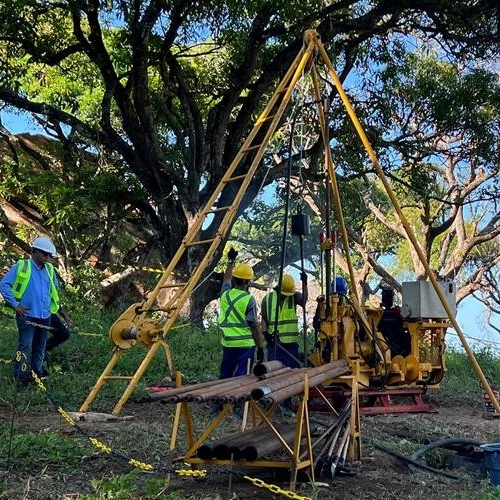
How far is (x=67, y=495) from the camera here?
522 cm

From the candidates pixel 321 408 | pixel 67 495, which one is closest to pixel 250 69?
pixel 321 408

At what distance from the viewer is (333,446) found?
6.43 metres

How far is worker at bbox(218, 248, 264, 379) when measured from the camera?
838 centimetres

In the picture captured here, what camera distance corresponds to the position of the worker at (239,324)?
8.38 metres

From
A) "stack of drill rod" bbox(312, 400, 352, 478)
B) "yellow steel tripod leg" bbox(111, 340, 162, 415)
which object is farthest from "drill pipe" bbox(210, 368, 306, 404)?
"yellow steel tripod leg" bbox(111, 340, 162, 415)

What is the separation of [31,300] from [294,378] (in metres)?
4.03

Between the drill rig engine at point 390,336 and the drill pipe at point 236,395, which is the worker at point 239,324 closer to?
the drill rig engine at point 390,336

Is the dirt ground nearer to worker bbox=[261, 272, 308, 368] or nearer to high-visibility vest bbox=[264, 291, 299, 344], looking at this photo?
worker bbox=[261, 272, 308, 368]

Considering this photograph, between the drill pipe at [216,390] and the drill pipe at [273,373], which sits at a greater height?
the drill pipe at [273,373]

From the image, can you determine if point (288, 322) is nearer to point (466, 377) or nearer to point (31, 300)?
point (31, 300)

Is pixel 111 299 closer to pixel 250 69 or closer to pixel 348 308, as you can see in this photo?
pixel 250 69

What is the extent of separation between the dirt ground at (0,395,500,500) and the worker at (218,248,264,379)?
0.61 m

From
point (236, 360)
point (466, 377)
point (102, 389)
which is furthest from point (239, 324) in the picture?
point (466, 377)

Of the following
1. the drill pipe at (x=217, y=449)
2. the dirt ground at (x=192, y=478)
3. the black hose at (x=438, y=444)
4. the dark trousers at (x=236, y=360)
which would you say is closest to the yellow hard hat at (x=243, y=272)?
the dark trousers at (x=236, y=360)
